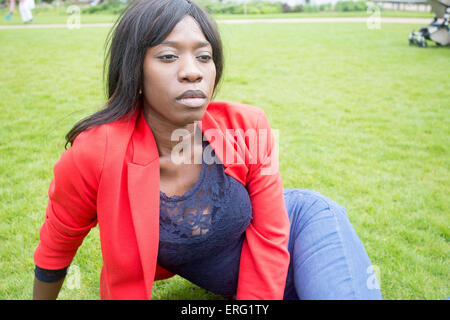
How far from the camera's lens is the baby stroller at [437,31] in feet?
32.1

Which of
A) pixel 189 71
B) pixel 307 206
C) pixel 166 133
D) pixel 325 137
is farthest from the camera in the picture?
pixel 325 137

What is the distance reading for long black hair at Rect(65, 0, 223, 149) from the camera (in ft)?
4.84

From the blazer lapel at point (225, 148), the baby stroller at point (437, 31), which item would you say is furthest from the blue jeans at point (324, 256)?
the baby stroller at point (437, 31)

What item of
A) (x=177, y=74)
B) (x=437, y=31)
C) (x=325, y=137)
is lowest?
(x=325, y=137)

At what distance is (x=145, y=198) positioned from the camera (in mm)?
1531

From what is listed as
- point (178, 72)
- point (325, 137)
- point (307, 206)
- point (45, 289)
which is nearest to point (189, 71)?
point (178, 72)

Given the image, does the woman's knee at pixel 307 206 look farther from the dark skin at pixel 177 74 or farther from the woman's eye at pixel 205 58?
the woman's eye at pixel 205 58

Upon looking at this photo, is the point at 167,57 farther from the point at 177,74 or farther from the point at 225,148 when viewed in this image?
the point at 225,148

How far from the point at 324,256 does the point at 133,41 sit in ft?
3.74

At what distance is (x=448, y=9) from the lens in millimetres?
9797

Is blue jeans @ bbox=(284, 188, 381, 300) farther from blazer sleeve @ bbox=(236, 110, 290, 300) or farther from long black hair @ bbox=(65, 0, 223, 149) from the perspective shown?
long black hair @ bbox=(65, 0, 223, 149)

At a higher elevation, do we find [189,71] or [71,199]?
[189,71]

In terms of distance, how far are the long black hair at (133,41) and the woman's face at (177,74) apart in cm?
3
